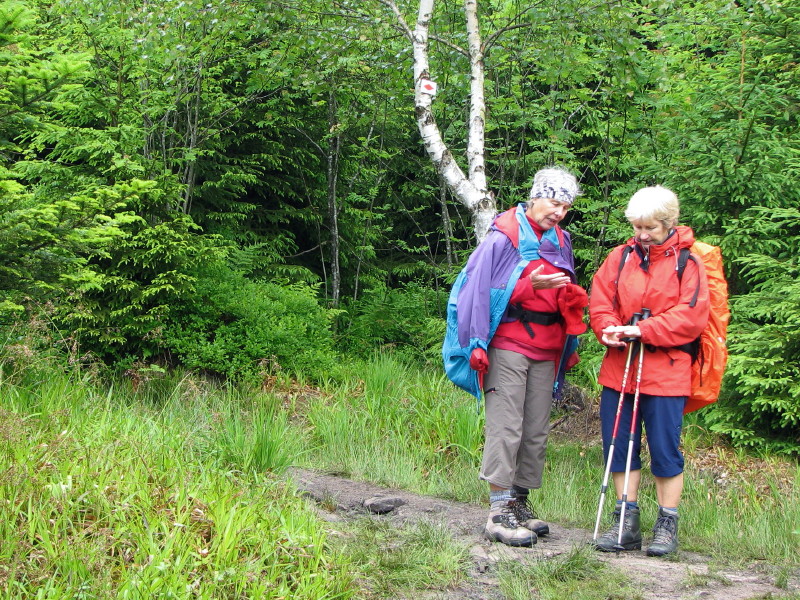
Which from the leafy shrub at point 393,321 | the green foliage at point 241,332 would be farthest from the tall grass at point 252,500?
the leafy shrub at point 393,321

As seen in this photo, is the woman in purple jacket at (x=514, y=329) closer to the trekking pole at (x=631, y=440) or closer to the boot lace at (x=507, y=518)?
the boot lace at (x=507, y=518)

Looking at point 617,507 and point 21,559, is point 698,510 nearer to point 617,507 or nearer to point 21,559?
point 617,507

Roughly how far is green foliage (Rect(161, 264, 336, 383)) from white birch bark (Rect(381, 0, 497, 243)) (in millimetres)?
3016

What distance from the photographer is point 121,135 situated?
27.5 feet

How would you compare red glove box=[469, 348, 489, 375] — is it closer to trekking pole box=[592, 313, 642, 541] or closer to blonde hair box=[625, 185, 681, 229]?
trekking pole box=[592, 313, 642, 541]

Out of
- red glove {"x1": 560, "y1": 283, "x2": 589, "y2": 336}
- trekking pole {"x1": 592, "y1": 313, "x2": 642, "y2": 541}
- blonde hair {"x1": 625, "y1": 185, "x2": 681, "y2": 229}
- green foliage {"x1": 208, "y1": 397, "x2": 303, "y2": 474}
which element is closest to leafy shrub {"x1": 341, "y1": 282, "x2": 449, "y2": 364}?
green foliage {"x1": 208, "y1": 397, "x2": 303, "y2": 474}

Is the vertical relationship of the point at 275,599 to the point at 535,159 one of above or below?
below

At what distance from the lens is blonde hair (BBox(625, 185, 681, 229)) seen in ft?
13.9

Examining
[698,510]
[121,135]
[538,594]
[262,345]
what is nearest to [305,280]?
[262,345]

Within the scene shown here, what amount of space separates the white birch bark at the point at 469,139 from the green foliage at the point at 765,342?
2.04 metres

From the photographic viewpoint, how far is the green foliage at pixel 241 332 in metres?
8.50

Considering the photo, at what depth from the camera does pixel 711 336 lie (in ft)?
13.9

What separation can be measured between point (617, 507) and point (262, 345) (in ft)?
16.8

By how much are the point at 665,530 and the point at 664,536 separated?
3 centimetres
